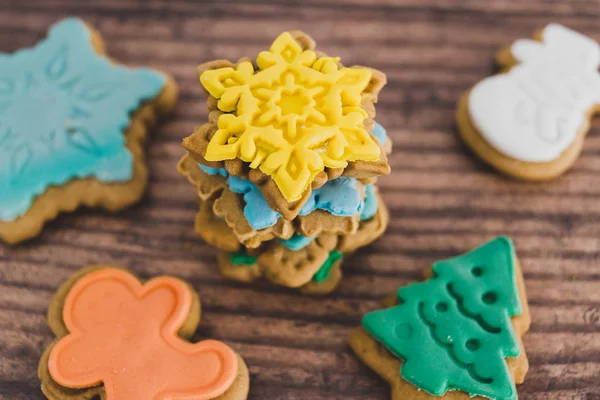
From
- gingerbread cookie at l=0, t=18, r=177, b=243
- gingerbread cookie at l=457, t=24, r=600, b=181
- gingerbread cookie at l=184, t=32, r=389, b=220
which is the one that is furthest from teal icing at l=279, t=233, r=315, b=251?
gingerbread cookie at l=457, t=24, r=600, b=181

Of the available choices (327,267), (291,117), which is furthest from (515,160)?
(291,117)

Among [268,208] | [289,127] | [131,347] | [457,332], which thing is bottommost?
[131,347]

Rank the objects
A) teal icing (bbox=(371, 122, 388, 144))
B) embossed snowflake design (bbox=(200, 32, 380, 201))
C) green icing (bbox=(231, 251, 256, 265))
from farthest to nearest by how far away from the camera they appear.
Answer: green icing (bbox=(231, 251, 256, 265)) < teal icing (bbox=(371, 122, 388, 144)) < embossed snowflake design (bbox=(200, 32, 380, 201))

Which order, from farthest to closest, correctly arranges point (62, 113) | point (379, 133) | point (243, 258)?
point (62, 113) → point (243, 258) → point (379, 133)

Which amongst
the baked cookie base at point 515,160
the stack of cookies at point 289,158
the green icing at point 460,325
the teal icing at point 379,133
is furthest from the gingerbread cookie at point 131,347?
the baked cookie base at point 515,160

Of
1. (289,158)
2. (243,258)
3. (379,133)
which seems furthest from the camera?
(243,258)

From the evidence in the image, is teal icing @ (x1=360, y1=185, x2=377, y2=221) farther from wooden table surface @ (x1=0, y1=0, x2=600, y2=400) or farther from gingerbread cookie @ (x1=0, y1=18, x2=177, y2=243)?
gingerbread cookie @ (x1=0, y1=18, x2=177, y2=243)

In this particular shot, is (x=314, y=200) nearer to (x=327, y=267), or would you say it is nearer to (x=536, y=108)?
(x=327, y=267)
